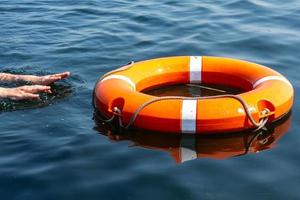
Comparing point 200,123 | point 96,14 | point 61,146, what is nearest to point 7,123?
point 61,146

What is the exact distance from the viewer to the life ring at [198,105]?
14.6 ft

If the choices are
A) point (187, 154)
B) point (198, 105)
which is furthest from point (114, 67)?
point (187, 154)

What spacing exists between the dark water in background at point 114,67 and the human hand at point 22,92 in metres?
0.15

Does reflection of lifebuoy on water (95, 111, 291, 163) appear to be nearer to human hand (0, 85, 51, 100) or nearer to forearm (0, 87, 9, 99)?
human hand (0, 85, 51, 100)

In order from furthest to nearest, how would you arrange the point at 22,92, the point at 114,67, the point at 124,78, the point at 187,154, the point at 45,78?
the point at 114,67, the point at 45,78, the point at 124,78, the point at 22,92, the point at 187,154

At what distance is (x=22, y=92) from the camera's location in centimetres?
502

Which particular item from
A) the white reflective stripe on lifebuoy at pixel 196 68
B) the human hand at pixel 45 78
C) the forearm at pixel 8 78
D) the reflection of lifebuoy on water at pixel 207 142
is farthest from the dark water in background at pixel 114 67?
the white reflective stripe on lifebuoy at pixel 196 68

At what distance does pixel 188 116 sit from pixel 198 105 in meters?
0.13

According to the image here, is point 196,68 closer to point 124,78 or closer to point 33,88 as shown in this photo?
point 124,78

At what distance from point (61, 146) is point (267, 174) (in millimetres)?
1636

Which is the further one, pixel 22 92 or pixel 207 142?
pixel 22 92

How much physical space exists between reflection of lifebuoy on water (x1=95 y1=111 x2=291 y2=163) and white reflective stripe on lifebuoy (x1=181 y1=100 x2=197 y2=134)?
3.4 inches

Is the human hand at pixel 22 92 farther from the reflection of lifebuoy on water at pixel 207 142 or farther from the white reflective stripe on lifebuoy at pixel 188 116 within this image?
the white reflective stripe on lifebuoy at pixel 188 116

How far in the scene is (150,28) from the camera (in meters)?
7.88
